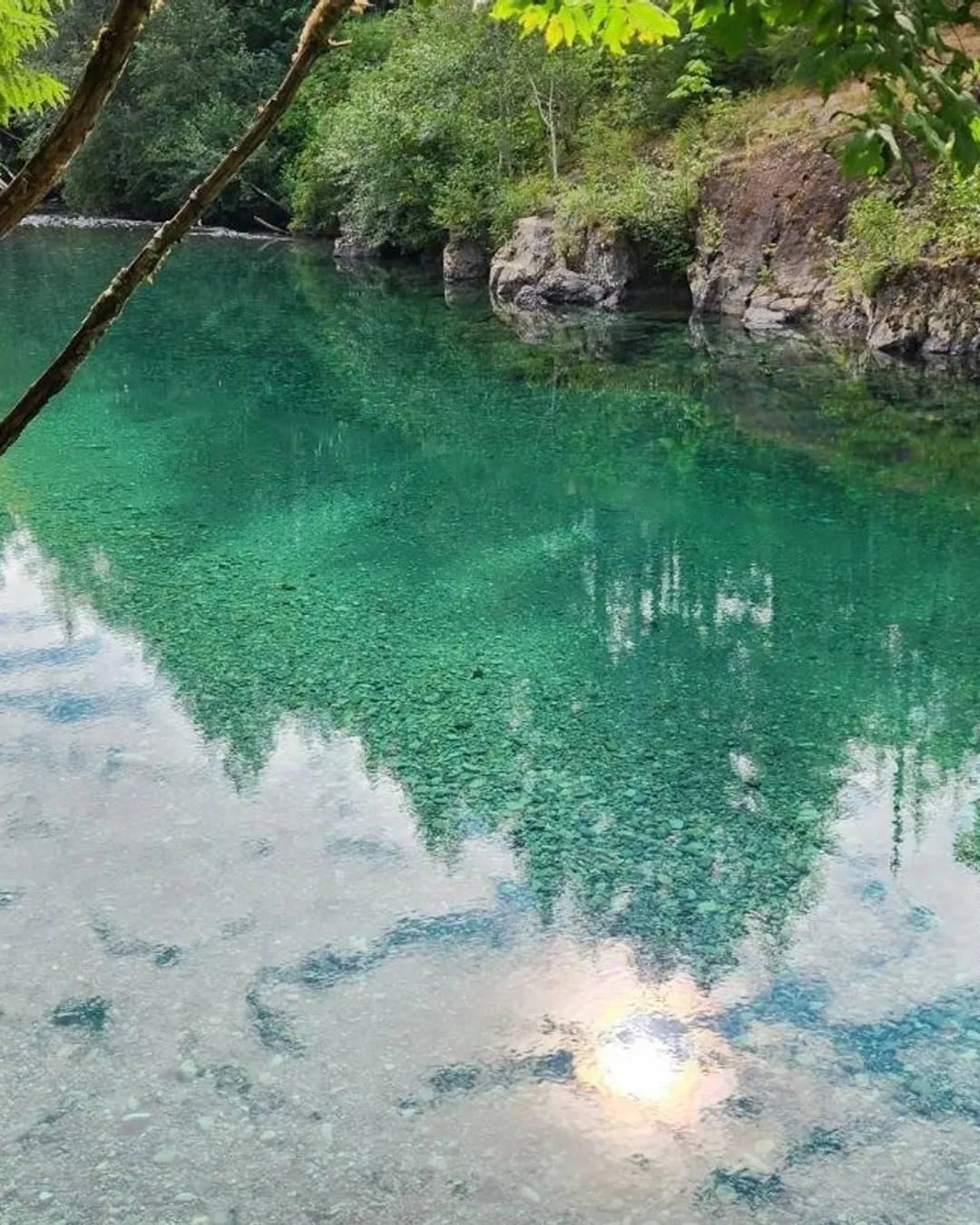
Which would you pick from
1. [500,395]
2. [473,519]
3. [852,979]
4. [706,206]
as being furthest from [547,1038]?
[706,206]

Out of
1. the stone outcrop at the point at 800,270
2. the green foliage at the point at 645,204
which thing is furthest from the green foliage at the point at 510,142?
the stone outcrop at the point at 800,270

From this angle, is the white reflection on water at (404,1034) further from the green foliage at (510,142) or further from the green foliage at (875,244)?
the green foliage at (510,142)

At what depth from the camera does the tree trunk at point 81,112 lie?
1848 millimetres

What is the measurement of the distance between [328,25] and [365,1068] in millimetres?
4476

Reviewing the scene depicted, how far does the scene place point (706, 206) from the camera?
24641 millimetres

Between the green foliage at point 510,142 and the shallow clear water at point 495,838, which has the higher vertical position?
the green foliage at point 510,142

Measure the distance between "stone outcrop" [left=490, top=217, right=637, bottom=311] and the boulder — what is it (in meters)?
2.83

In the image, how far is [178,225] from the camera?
216 centimetres

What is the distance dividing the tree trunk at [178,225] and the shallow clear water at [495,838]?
11.9 ft

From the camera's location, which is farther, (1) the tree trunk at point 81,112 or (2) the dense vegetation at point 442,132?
(2) the dense vegetation at point 442,132

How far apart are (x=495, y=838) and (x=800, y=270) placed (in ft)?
59.6

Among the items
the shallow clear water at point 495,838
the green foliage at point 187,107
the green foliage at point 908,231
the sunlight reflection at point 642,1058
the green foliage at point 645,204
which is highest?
the green foliage at point 187,107

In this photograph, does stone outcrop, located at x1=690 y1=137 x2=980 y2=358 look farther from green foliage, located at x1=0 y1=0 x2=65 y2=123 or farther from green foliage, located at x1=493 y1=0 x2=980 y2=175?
green foliage, located at x1=493 y1=0 x2=980 y2=175

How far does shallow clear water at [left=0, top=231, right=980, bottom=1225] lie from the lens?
4.95 meters
